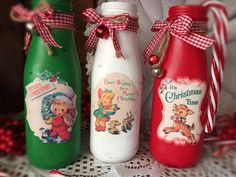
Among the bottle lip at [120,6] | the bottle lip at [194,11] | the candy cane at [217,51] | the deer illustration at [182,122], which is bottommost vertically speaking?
the deer illustration at [182,122]

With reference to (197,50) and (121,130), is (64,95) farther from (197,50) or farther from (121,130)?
(197,50)

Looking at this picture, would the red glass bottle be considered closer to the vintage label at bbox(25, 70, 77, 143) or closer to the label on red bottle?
the label on red bottle

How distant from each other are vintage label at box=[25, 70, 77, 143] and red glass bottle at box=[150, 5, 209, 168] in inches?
5.6

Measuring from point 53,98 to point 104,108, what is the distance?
0.08 meters

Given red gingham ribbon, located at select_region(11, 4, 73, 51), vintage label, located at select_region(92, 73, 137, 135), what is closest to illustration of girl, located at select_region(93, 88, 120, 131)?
vintage label, located at select_region(92, 73, 137, 135)

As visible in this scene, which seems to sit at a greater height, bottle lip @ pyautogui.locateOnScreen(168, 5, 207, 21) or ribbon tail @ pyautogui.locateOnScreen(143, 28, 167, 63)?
bottle lip @ pyautogui.locateOnScreen(168, 5, 207, 21)

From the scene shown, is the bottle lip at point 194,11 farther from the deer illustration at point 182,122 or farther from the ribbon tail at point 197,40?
the deer illustration at point 182,122

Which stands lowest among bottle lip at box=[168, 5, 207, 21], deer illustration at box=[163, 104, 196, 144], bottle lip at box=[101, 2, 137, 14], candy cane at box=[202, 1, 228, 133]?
deer illustration at box=[163, 104, 196, 144]

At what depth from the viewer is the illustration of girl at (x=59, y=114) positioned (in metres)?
0.38

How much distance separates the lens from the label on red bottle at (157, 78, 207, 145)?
39 cm

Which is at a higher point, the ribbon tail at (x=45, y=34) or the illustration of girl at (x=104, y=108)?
the ribbon tail at (x=45, y=34)

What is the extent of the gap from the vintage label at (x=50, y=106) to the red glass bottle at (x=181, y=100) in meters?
0.14

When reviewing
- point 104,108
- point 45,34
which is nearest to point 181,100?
point 104,108

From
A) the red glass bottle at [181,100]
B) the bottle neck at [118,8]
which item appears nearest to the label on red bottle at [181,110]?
the red glass bottle at [181,100]
